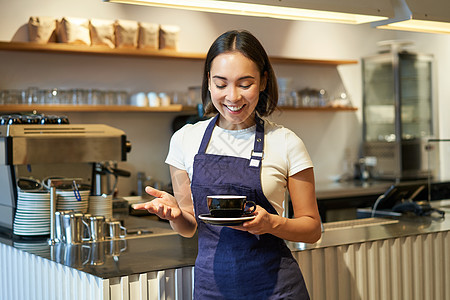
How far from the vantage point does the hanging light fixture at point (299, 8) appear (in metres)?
2.54

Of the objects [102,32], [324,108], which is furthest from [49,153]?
[324,108]

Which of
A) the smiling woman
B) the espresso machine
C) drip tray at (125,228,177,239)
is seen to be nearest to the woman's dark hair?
the smiling woman

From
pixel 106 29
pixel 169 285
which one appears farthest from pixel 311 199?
pixel 106 29

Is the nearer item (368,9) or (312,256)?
(312,256)

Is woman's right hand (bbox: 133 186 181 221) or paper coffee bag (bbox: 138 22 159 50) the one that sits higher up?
paper coffee bag (bbox: 138 22 159 50)

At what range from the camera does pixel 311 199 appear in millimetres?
1869

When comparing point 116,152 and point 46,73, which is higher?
point 46,73

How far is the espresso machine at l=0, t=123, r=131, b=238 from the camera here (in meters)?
3.10

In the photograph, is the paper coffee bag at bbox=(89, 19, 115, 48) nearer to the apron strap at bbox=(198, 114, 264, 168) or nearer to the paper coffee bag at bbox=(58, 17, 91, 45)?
the paper coffee bag at bbox=(58, 17, 91, 45)

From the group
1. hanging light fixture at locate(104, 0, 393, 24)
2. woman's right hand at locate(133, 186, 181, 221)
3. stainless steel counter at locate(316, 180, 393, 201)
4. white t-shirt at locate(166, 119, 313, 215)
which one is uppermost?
hanging light fixture at locate(104, 0, 393, 24)

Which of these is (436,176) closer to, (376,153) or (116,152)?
(116,152)

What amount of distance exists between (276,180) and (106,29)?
11.1 feet

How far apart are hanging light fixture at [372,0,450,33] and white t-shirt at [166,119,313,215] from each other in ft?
4.29

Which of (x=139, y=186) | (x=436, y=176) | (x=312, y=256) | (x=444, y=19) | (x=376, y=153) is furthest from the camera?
(x=376, y=153)
